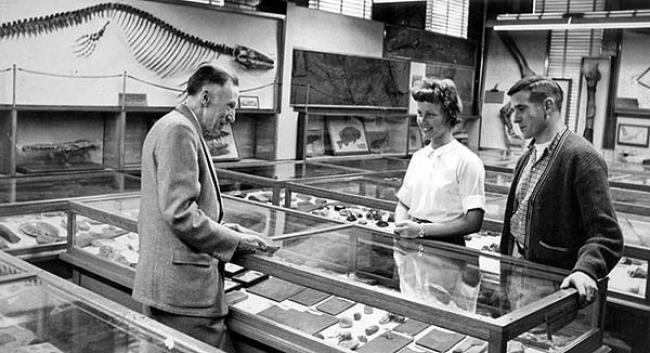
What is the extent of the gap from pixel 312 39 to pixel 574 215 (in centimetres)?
614

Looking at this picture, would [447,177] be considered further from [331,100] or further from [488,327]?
[331,100]

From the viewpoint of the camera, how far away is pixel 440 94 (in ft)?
10.2

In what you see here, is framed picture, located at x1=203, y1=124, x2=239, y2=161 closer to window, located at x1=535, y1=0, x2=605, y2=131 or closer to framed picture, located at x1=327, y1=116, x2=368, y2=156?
framed picture, located at x1=327, y1=116, x2=368, y2=156

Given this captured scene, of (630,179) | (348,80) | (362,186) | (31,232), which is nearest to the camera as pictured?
(31,232)

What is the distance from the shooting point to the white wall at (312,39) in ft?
26.7

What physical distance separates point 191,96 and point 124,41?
406cm

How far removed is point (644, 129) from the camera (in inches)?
387

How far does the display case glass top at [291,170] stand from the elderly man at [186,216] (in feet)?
10.3

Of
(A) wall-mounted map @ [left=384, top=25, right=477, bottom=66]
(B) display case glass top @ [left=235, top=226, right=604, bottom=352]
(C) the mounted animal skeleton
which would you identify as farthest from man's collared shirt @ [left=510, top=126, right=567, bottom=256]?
(A) wall-mounted map @ [left=384, top=25, right=477, bottom=66]

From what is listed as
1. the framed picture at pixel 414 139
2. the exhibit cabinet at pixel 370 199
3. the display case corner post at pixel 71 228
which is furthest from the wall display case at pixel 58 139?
the framed picture at pixel 414 139

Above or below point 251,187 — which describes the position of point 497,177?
above

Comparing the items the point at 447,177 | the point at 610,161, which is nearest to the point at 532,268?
the point at 447,177

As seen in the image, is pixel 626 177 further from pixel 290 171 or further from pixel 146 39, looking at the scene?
pixel 146 39

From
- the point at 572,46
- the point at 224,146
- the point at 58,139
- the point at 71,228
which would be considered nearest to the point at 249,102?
the point at 224,146
